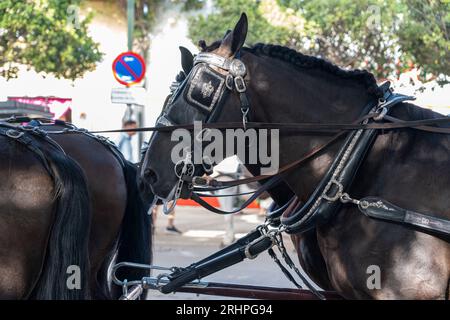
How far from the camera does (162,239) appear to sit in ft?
38.7

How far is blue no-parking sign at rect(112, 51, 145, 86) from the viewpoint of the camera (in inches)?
446

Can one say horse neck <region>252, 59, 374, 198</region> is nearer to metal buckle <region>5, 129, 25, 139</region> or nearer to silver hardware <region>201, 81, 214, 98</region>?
silver hardware <region>201, 81, 214, 98</region>

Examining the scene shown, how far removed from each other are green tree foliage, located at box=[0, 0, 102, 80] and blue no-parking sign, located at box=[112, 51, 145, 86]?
2.82ft

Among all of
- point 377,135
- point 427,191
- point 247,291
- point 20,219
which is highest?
point 377,135

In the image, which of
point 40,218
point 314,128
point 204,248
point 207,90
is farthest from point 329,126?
point 204,248

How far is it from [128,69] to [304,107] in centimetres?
822

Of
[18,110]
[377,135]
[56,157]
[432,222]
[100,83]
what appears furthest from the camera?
[100,83]

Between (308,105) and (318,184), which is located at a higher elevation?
(308,105)

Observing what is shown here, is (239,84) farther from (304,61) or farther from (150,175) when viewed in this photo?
(150,175)

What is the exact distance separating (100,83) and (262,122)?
59.2 feet

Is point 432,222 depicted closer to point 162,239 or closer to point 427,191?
point 427,191

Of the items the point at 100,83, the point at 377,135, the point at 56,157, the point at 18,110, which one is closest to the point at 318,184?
the point at 377,135

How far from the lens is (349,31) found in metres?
12.7

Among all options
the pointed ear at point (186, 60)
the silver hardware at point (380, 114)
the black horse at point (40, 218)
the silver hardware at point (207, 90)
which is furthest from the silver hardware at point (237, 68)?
the black horse at point (40, 218)
